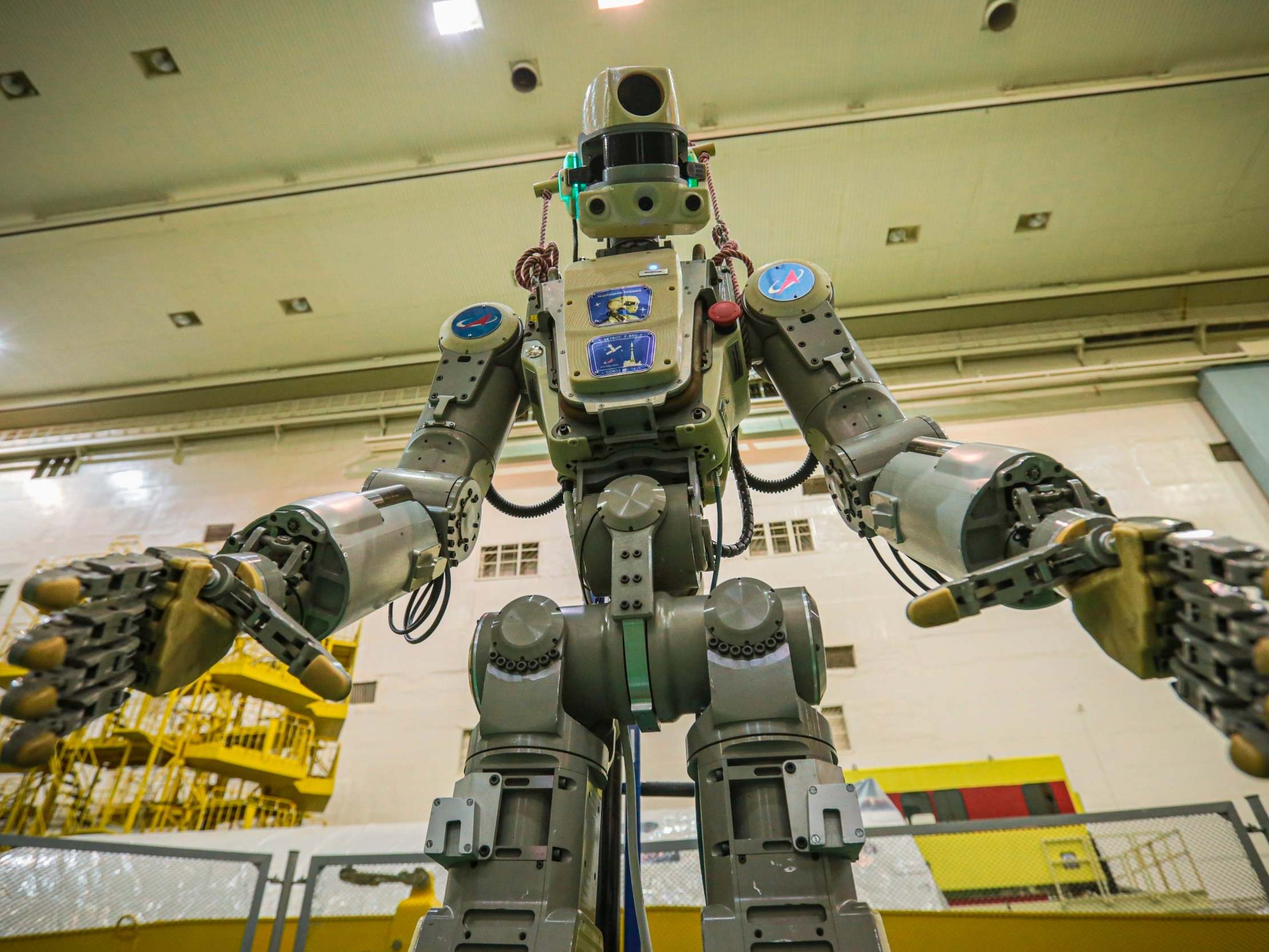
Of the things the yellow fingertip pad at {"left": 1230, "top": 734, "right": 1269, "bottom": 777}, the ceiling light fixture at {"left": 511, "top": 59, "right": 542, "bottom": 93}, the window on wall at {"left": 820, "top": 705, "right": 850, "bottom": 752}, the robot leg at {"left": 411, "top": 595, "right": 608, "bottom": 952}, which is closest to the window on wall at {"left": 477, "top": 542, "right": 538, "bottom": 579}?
the window on wall at {"left": 820, "top": 705, "right": 850, "bottom": 752}

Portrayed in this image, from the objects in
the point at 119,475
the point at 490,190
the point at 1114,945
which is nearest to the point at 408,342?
the point at 490,190

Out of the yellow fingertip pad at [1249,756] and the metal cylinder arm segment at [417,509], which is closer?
the yellow fingertip pad at [1249,756]

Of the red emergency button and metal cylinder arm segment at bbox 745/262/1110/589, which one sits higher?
the red emergency button

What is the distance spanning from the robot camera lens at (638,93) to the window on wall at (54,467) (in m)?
9.86

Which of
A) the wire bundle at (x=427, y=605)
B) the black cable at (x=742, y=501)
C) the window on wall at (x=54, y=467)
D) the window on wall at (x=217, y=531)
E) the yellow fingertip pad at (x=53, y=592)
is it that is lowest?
the yellow fingertip pad at (x=53, y=592)

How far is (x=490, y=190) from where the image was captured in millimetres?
6664

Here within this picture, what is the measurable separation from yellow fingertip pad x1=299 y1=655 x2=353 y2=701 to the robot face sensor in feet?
3.78

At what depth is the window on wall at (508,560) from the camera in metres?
6.96

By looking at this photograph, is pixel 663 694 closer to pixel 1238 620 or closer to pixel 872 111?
pixel 1238 620

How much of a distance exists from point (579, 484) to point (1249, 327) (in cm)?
957

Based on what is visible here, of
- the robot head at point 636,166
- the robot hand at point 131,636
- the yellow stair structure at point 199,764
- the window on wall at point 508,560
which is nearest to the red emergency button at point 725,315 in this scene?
the robot head at point 636,166

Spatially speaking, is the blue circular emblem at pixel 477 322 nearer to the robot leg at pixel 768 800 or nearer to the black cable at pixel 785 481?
the black cable at pixel 785 481

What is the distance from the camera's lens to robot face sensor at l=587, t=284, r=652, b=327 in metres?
1.88

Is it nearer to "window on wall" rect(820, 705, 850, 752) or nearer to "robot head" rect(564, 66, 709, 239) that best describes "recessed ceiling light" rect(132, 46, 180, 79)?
"robot head" rect(564, 66, 709, 239)
